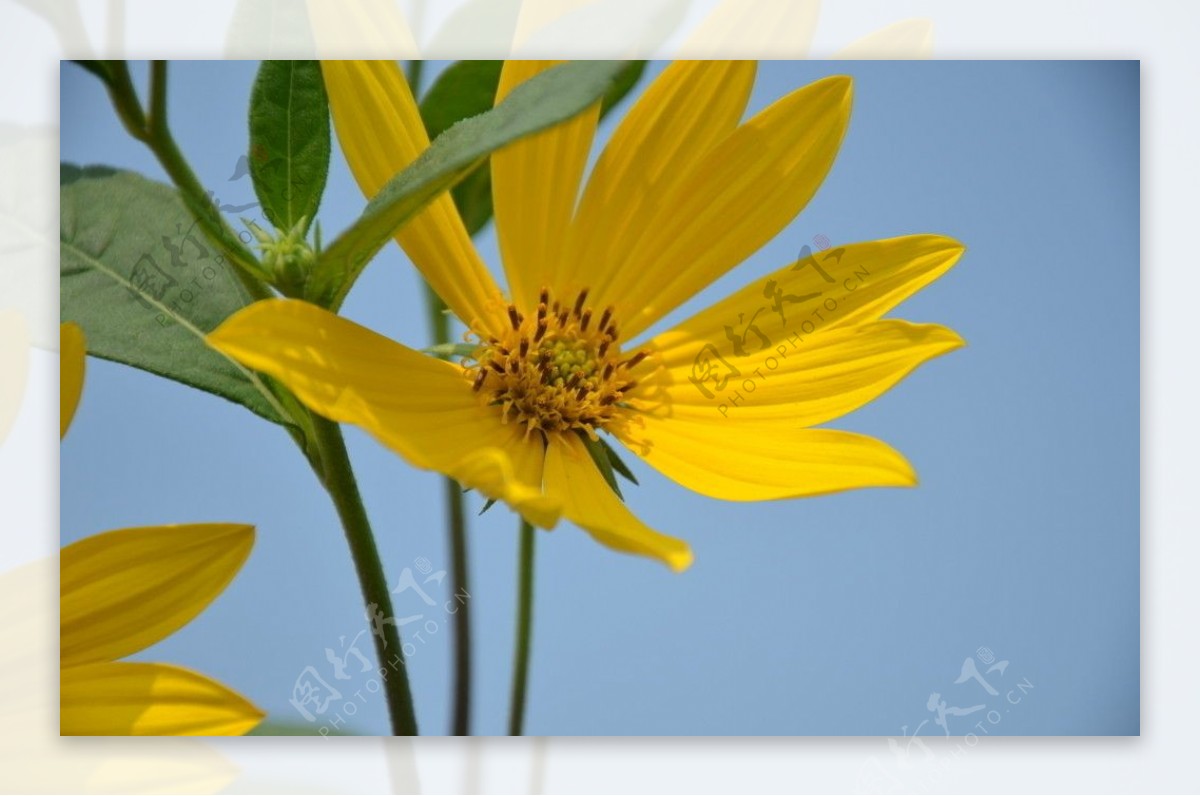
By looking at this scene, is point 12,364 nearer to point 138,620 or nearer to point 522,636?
point 138,620

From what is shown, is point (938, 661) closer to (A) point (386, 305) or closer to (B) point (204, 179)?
(A) point (386, 305)

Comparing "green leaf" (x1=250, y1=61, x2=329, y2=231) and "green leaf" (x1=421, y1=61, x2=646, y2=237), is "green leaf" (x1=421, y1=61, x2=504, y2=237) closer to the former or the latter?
"green leaf" (x1=421, y1=61, x2=646, y2=237)

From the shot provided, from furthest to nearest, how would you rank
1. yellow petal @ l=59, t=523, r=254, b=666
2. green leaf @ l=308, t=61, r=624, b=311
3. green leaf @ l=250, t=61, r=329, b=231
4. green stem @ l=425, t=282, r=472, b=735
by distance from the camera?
green stem @ l=425, t=282, r=472, b=735, yellow petal @ l=59, t=523, r=254, b=666, green leaf @ l=250, t=61, r=329, b=231, green leaf @ l=308, t=61, r=624, b=311

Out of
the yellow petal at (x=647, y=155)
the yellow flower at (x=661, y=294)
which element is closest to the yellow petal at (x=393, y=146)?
the yellow flower at (x=661, y=294)

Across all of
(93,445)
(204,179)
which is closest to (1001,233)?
(204,179)

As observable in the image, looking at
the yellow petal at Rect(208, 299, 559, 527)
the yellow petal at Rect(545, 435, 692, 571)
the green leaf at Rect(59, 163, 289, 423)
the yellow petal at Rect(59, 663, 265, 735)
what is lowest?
the yellow petal at Rect(59, 663, 265, 735)

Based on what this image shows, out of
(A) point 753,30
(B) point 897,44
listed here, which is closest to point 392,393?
(A) point 753,30

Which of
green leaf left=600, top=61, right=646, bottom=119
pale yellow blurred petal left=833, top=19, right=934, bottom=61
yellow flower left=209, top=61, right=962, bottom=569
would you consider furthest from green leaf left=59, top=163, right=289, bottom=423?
pale yellow blurred petal left=833, top=19, right=934, bottom=61
